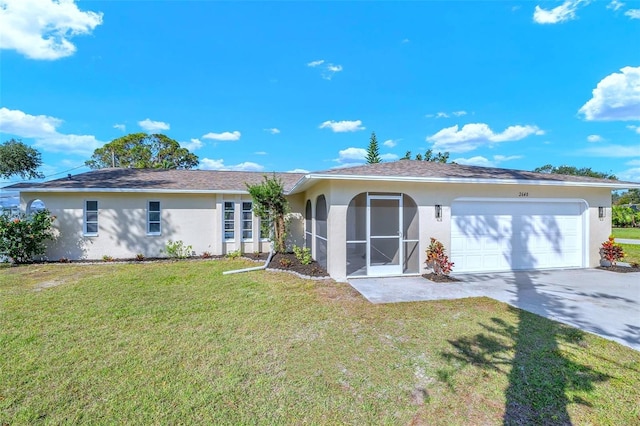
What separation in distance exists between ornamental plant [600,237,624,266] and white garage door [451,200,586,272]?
635 mm

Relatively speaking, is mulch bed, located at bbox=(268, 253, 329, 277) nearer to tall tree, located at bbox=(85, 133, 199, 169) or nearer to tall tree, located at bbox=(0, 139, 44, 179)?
tall tree, located at bbox=(85, 133, 199, 169)

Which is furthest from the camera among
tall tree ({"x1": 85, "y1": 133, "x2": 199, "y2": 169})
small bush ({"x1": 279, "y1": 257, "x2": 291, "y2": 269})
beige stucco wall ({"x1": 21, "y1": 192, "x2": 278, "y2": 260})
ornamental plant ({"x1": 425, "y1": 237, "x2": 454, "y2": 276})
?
tall tree ({"x1": 85, "y1": 133, "x2": 199, "y2": 169})

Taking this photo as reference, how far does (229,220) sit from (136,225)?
3.63 metres

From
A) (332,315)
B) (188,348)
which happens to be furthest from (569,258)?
(188,348)

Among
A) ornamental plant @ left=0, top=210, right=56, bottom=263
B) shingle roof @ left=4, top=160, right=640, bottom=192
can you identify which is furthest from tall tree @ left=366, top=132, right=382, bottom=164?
ornamental plant @ left=0, top=210, right=56, bottom=263

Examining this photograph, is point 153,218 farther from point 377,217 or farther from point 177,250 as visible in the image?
point 377,217

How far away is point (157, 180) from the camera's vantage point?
13242mm

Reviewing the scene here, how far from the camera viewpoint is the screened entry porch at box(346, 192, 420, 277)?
327 inches

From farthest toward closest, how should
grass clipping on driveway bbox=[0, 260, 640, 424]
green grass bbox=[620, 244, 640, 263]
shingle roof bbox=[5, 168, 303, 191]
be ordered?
shingle roof bbox=[5, 168, 303, 191]
green grass bbox=[620, 244, 640, 263]
grass clipping on driveway bbox=[0, 260, 640, 424]

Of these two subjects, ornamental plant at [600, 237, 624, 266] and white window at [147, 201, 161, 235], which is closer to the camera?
ornamental plant at [600, 237, 624, 266]

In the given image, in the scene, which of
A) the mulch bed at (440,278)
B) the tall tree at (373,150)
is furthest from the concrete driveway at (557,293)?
the tall tree at (373,150)

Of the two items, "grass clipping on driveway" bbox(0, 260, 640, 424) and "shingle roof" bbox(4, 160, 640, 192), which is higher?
"shingle roof" bbox(4, 160, 640, 192)

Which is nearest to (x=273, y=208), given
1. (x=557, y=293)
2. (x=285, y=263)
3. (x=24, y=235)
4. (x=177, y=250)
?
(x=285, y=263)

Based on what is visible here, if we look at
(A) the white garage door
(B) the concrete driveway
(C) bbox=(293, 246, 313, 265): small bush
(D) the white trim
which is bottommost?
(B) the concrete driveway
